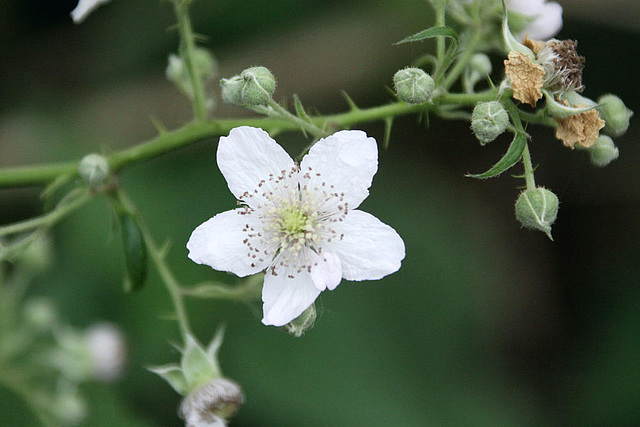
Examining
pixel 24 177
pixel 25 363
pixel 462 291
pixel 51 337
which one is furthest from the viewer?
pixel 462 291

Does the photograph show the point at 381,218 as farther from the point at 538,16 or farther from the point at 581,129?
the point at 581,129

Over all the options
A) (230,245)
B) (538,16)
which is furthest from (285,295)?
(538,16)

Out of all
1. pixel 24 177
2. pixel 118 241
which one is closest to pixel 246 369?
pixel 118 241

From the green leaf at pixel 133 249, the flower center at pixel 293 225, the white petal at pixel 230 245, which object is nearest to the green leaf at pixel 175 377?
the green leaf at pixel 133 249

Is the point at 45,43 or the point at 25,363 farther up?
the point at 45,43

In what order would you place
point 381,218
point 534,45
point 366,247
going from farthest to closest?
point 381,218 < point 534,45 < point 366,247

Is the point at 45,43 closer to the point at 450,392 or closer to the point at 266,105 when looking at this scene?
the point at 266,105

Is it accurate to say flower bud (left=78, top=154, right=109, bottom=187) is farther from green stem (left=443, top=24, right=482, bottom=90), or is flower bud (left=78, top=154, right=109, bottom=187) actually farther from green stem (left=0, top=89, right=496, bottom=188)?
green stem (left=443, top=24, right=482, bottom=90)
